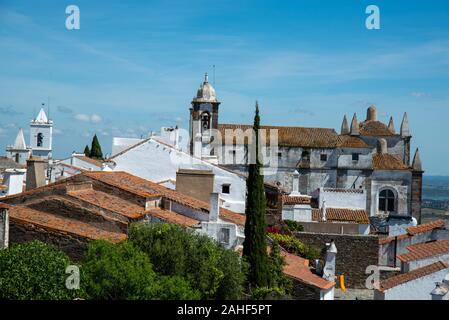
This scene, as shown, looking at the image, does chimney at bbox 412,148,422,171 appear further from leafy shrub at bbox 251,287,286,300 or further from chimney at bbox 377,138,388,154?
leafy shrub at bbox 251,287,286,300

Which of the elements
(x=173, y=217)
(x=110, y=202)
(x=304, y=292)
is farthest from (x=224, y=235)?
(x=110, y=202)

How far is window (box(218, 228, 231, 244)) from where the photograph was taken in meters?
26.9

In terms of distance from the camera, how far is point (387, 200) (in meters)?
63.8

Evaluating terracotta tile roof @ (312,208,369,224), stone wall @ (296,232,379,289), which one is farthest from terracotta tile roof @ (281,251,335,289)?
terracotta tile roof @ (312,208,369,224)

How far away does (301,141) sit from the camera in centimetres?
6581

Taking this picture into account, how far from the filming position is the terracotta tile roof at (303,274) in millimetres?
25453

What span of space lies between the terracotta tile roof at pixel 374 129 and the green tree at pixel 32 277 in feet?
168

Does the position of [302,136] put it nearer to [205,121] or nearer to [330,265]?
[205,121]

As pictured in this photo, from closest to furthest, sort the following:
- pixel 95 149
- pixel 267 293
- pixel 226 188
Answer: pixel 267 293, pixel 226 188, pixel 95 149

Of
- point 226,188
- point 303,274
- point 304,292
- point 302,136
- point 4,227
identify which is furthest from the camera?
point 302,136

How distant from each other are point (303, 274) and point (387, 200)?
38.7 meters

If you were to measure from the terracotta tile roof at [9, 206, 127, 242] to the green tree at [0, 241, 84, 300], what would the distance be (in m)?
3.75

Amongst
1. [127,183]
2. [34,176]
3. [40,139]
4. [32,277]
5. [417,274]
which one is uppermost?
[40,139]
